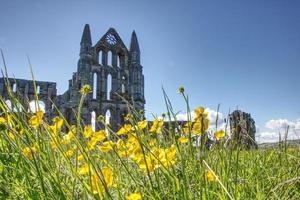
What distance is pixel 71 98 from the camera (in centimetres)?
2933

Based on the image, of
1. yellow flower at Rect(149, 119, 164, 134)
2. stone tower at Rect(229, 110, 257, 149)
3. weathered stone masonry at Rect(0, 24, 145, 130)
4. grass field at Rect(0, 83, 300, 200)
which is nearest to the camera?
grass field at Rect(0, 83, 300, 200)

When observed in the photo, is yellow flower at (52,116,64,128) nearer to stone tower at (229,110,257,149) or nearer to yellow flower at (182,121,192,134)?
yellow flower at (182,121,192,134)

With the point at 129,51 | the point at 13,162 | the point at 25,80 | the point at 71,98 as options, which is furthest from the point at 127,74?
the point at 13,162

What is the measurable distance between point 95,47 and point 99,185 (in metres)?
31.2

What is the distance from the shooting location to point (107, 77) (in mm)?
31000

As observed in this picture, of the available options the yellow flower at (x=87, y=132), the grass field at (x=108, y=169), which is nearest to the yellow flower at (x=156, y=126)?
the grass field at (x=108, y=169)

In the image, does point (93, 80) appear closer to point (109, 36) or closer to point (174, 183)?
point (109, 36)

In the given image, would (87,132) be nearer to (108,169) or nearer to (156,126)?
(156,126)

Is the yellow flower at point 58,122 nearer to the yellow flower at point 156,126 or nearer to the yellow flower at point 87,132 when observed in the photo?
the yellow flower at point 87,132

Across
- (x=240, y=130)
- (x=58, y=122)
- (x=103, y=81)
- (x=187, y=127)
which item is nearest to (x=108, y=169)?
(x=58, y=122)

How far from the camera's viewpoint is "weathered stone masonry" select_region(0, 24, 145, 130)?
2917cm

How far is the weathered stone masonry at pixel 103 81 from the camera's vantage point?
29172mm

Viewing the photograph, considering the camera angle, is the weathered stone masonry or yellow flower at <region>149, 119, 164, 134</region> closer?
yellow flower at <region>149, 119, 164, 134</region>

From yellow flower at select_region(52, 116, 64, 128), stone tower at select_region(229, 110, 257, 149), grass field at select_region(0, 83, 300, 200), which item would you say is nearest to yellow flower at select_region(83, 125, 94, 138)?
grass field at select_region(0, 83, 300, 200)
